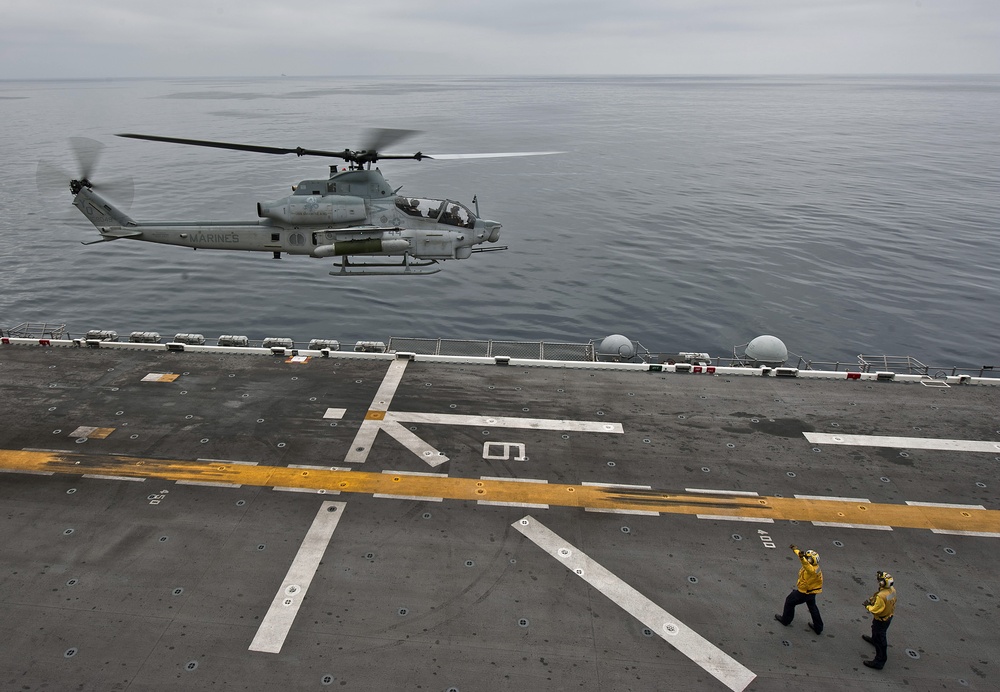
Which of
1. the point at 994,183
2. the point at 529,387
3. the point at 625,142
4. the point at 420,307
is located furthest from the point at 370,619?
the point at 625,142

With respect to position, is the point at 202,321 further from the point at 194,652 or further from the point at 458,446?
the point at 194,652

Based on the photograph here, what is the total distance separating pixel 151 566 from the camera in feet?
38.4

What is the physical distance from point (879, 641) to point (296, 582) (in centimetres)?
1047

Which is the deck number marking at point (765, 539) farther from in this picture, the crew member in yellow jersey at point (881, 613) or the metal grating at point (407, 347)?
the metal grating at point (407, 347)

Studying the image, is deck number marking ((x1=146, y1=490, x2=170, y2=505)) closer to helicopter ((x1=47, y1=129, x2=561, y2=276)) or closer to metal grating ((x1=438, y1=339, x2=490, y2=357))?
helicopter ((x1=47, y1=129, x2=561, y2=276))

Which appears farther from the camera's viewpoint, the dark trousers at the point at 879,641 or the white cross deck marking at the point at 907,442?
the white cross deck marking at the point at 907,442

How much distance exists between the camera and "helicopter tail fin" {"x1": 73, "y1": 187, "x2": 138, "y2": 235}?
876 inches

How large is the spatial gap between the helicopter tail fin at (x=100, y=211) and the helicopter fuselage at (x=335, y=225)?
33 millimetres

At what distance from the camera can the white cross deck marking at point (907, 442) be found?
53.7 feet

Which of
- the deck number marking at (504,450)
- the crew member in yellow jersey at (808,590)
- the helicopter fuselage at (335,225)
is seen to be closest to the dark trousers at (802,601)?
the crew member in yellow jersey at (808,590)

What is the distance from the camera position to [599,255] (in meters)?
47.1

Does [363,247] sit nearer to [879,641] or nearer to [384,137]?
[384,137]

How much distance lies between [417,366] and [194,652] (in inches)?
476

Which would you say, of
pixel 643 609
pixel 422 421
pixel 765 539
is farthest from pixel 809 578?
pixel 422 421
